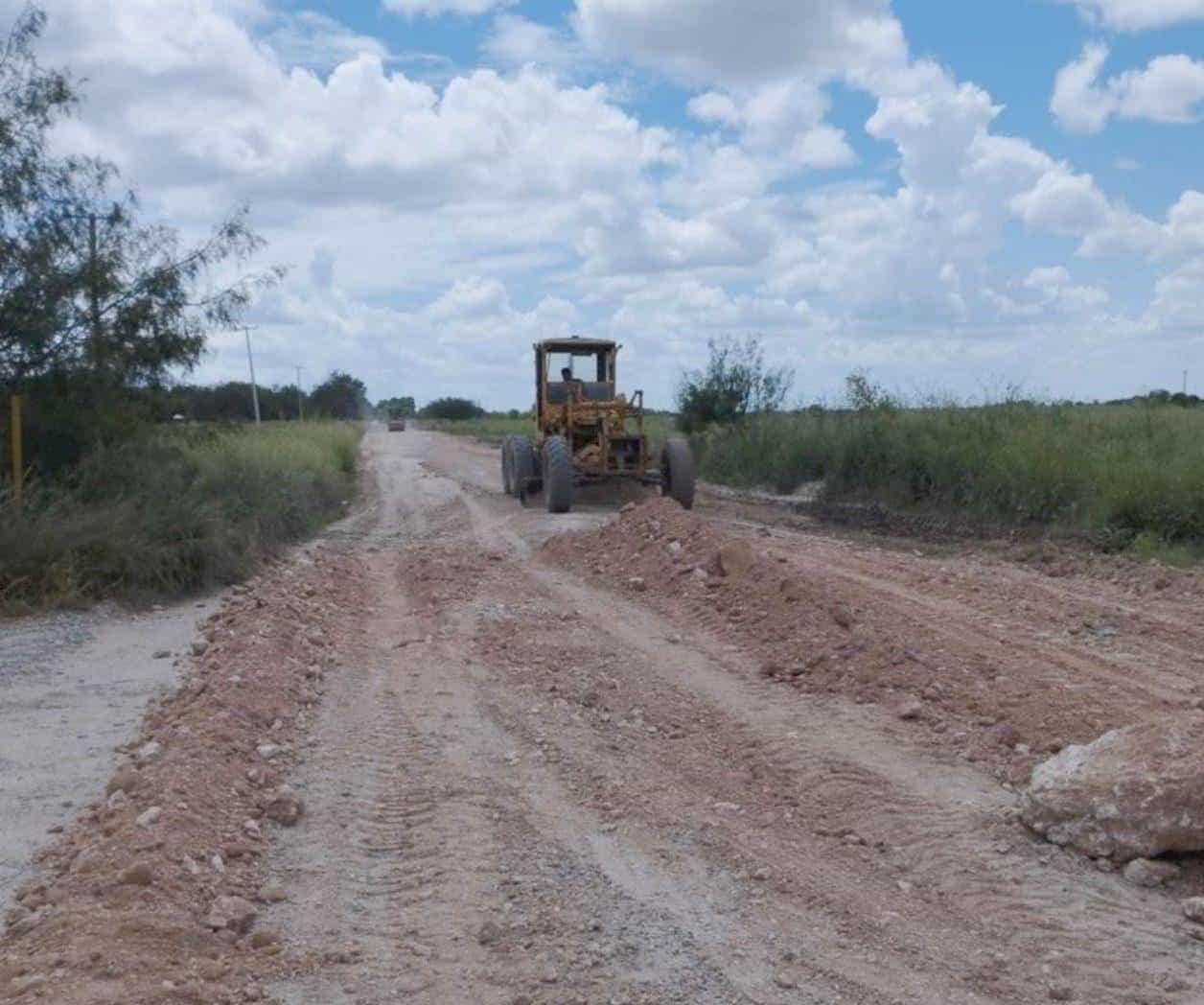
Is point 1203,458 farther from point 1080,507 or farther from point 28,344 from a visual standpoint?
point 28,344

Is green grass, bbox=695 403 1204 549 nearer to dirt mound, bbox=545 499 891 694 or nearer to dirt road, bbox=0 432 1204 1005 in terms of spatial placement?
dirt mound, bbox=545 499 891 694

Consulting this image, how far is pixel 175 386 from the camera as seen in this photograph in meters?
20.0

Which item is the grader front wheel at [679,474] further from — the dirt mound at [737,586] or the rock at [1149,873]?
the rock at [1149,873]

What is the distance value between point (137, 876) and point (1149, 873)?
461 centimetres

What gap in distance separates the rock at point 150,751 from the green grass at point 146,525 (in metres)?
6.22

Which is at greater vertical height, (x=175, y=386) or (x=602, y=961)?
(x=175, y=386)

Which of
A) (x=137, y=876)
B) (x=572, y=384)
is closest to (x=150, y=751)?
(x=137, y=876)

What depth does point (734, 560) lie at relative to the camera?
15.7 meters

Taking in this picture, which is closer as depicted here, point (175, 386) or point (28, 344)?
point (28, 344)

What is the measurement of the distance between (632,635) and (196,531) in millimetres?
5756

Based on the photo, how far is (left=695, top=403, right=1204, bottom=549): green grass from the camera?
21.0 meters

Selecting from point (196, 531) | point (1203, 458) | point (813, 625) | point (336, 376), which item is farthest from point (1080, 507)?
point (336, 376)

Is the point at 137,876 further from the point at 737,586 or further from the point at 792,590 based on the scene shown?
the point at 737,586

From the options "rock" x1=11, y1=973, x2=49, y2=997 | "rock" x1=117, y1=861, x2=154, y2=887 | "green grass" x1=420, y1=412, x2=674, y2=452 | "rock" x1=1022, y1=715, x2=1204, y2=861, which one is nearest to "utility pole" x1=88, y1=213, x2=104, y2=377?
"rock" x1=117, y1=861, x2=154, y2=887
